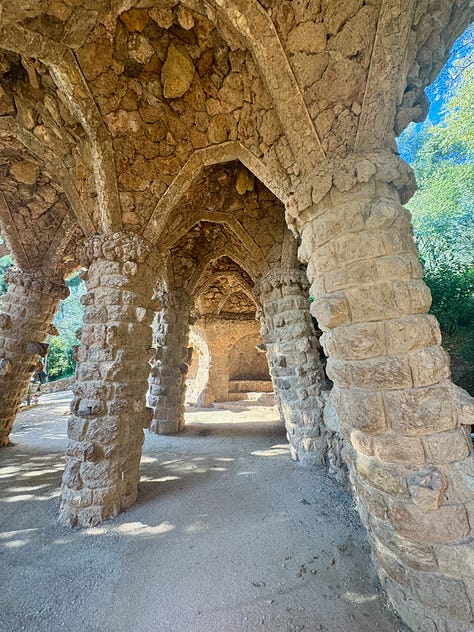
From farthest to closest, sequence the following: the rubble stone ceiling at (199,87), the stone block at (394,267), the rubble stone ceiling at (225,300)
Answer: the rubble stone ceiling at (225,300) < the rubble stone ceiling at (199,87) < the stone block at (394,267)

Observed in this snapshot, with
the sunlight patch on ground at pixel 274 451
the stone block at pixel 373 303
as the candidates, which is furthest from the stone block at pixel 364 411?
the sunlight patch on ground at pixel 274 451

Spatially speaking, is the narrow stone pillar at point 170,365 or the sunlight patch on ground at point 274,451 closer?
the sunlight patch on ground at point 274,451

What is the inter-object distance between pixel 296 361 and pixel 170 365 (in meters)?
3.85

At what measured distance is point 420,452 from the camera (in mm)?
1483

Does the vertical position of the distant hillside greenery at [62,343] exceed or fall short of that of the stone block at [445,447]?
it exceeds it

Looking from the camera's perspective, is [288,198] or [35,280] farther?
[35,280]

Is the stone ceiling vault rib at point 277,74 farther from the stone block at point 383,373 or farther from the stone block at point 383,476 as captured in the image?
the stone block at point 383,476

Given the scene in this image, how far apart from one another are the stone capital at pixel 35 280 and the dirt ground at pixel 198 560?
10.8 feet

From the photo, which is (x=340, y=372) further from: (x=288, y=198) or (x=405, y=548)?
(x=288, y=198)

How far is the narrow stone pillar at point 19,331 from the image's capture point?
4844 millimetres

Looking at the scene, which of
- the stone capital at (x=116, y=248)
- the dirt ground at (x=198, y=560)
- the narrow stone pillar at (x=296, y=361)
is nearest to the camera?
the dirt ground at (x=198, y=560)

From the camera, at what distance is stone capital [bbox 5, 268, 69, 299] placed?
5160mm

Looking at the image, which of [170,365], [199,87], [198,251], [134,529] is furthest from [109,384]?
[198,251]

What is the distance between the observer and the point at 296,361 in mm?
4254
